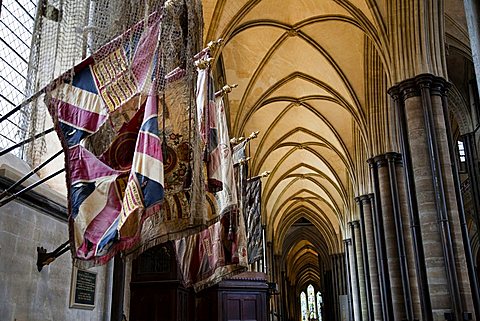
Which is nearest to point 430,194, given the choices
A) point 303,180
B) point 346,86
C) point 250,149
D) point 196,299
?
point 196,299

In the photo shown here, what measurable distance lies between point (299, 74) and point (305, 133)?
5849mm

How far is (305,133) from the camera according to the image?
24.7 metres

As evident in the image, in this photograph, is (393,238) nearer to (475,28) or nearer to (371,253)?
(371,253)

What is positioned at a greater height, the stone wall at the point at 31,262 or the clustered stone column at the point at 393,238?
the clustered stone column at the point at 393,238

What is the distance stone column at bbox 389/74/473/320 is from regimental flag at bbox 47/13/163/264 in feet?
26.9

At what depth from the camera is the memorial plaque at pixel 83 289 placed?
6.63m

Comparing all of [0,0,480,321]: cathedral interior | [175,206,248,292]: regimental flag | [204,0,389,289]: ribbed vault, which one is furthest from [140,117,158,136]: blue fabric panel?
[204,0,389,289]: ribbed vault

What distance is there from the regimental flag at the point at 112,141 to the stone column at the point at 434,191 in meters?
8.21

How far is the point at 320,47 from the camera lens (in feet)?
57.2

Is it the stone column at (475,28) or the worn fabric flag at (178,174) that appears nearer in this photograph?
the worn fabric flag at (178,174)

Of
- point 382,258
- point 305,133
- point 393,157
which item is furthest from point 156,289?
point 305,133

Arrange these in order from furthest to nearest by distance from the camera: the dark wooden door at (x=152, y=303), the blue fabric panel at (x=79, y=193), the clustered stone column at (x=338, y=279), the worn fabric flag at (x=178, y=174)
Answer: the clustered stone column at (x=338, y=279)
the dark wooden door at (x=152, y=303)
the worn fabric flag at (x=178, y=174)
the blue fabric panel at (x=79, y=193)

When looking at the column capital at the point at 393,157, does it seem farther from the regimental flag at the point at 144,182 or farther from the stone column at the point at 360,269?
the regimental flag at the point at 144,182

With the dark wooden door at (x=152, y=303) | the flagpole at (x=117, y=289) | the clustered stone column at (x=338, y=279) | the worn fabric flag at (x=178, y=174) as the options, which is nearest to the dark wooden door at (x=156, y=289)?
the dark wooden door at (x=152, y=303)
